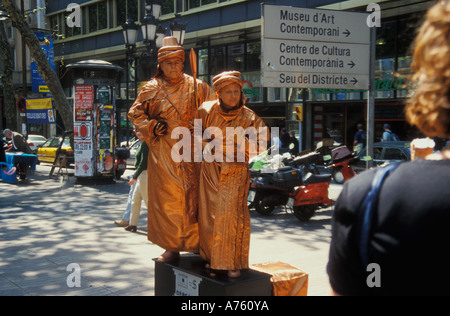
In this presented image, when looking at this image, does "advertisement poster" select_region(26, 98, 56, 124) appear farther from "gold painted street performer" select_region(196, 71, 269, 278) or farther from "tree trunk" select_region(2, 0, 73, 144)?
"gold painted street performer" select_region(196, 71, 269, 278)

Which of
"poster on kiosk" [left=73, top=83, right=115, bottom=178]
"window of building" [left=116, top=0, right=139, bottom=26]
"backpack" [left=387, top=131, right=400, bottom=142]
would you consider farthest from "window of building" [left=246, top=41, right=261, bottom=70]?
"poster on kiosk" [left=73, top=83, right=115, bottom=178]

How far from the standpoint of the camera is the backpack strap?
132cm

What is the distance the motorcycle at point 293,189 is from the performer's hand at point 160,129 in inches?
202

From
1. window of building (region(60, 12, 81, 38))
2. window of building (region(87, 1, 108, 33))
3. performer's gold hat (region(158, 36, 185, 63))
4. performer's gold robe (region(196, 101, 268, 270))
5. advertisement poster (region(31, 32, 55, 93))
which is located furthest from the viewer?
window of building (region(60, 12, 81, 38))

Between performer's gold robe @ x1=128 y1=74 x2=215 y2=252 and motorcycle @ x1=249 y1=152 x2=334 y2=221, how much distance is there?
197 inches

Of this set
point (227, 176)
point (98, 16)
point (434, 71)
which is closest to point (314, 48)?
point (227, 176)

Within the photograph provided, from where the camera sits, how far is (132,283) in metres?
5.03

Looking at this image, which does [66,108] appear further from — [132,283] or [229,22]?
[132,283]

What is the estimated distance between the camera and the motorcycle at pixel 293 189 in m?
9.04

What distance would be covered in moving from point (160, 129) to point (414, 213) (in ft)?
10.0

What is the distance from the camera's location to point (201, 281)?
3598 millimetres

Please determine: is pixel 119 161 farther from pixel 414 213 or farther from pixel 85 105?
pixel 414 213

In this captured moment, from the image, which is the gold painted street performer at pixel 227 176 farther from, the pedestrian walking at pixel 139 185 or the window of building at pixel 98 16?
the window of building at pixel 98 16
